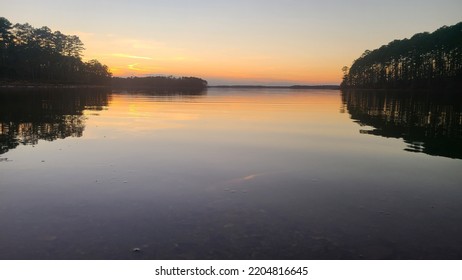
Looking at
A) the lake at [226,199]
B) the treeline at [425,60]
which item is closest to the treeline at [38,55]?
the lake at [226,199]

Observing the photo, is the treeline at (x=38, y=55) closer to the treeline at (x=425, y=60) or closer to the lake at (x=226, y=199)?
the lake at (x=226, y=199)

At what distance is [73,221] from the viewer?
805cm

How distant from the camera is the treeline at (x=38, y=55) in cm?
10656

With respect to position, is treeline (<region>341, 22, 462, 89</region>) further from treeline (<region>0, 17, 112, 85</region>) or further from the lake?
treeline (<region>0, 17, 112, 85</region>)

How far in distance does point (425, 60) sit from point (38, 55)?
139508 millimetres

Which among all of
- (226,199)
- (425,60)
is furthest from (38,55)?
(425,60)

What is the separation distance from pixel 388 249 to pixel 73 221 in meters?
6.99

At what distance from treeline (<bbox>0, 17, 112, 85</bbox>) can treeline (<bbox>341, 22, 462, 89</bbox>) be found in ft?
440

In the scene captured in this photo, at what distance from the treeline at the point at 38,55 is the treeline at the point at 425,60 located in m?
134

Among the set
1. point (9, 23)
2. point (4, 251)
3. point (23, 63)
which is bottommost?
point (4, 251)

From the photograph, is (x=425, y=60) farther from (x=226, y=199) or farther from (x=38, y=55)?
(x=226, y=199)

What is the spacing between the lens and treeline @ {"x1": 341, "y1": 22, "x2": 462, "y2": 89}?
359ft
